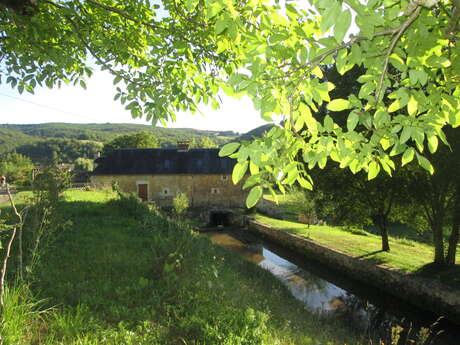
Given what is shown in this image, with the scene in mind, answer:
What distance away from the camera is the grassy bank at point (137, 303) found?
12.2 feet

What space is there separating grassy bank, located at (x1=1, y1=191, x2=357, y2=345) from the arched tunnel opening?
2056cm

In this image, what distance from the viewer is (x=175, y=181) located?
3036 centimetres

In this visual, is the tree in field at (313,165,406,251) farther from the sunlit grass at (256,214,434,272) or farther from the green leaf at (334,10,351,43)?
the green leaf at (334,10,351,43)

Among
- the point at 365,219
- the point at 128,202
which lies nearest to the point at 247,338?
the point at 128,202

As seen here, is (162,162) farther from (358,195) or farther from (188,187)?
(358,195)

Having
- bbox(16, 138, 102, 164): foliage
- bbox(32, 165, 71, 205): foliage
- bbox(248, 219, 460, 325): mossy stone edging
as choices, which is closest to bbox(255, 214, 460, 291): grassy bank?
bbox(248, 219, 460, 325): mossy stone edging

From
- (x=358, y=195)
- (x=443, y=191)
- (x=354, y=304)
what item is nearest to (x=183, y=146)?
(x=358, y=195)

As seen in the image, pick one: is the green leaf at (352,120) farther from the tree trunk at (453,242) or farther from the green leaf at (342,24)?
the tree trunk at (453,242)

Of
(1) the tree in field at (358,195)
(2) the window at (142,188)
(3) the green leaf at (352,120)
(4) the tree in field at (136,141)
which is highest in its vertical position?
(4) the tree in field at (136,141)

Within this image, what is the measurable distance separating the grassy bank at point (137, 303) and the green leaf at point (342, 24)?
424 centimetres

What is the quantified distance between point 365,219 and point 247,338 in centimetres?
1191

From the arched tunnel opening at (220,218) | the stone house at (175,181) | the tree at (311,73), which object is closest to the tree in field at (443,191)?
the tree at (311,73)

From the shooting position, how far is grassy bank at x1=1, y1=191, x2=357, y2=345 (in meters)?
3.72

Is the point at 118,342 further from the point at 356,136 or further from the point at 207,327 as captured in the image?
the point at 356,136
